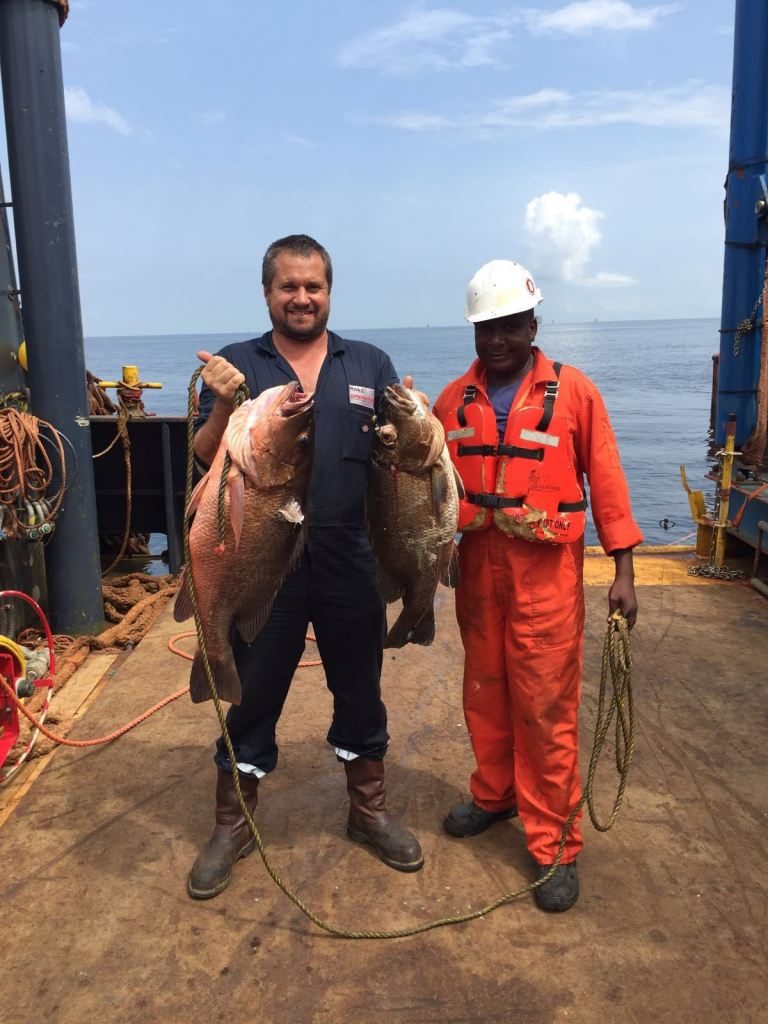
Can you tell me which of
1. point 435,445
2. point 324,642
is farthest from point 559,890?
point 435,445

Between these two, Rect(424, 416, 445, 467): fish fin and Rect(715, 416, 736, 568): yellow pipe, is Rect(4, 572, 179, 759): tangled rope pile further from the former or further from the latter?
Rect(715, 416, 736, 568): yellow pipe

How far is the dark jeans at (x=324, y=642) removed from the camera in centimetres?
318

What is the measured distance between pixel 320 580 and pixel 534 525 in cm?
87

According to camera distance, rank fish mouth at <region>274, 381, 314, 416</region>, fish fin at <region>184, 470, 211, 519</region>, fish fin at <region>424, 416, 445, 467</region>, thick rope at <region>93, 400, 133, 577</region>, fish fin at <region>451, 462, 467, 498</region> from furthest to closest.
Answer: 1. thick rope at <region>93, 400, 133, 577</region>
2. fish fin at <region>451, 462, 467, 498</region>
3. fish fin at <region>424, 416, 445, 467</region>
4. fish fin at <region>184, 470, 211, 519</region>
5. fish mouth at <region>274, 381, 314, 416</region>

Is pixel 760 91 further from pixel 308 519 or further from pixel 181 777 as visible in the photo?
pixel 181 777

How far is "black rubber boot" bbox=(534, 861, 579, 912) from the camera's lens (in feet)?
9.78

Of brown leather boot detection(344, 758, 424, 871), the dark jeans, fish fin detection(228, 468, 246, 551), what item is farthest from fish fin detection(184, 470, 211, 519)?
brown leather boot detection(344, 758, 424, 871)

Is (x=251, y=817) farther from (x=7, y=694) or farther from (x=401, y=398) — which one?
(x=401, y=398)

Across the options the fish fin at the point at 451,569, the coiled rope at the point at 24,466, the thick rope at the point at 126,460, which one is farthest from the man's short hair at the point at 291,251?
the thick rope at the point at 126,460

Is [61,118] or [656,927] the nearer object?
[656,927]

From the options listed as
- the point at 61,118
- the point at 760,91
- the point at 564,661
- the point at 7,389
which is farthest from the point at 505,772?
the point at 760,91

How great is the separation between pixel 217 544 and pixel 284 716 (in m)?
2.14

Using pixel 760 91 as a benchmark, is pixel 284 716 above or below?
below

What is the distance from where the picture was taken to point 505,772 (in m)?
3.51
